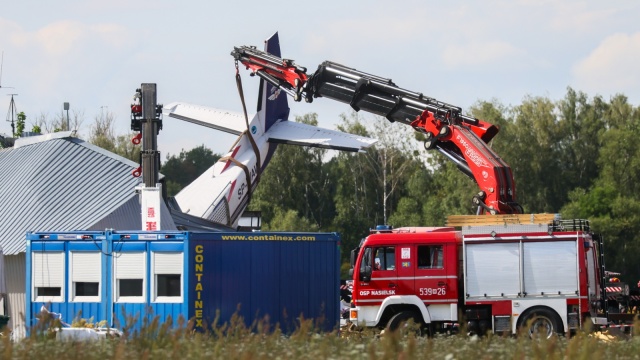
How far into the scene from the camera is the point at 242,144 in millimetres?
48250

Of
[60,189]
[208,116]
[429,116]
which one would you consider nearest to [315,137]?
[208,116]

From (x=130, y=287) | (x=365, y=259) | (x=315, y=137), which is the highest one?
(x=315, y=137)

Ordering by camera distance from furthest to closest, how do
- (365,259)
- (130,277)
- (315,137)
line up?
(315,137)
(365,259)
(130,277)

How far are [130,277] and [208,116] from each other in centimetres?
2282

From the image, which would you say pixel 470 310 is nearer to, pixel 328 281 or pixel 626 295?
pixel 328 281

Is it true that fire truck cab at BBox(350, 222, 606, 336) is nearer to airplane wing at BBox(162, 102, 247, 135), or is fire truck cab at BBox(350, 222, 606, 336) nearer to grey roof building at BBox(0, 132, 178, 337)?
grey roof building at BBox(0, 132, 178, 337)

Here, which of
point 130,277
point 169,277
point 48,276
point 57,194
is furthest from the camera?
point 57,194

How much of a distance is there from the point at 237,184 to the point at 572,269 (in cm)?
2426

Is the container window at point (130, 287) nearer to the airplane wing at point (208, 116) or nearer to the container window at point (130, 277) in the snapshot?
the container window at point (130, 277)

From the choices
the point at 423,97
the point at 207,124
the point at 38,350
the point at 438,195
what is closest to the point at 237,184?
the point at 207,124

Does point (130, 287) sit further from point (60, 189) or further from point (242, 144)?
point (242, 144)

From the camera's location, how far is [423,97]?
2952 centimetres

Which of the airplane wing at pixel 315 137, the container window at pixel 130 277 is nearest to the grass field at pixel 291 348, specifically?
the container window at pixel 130 277

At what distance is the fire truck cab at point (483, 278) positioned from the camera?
24.0m
